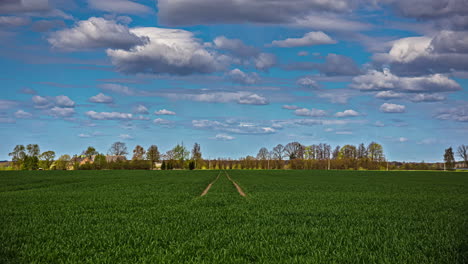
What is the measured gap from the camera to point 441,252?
28.6ft

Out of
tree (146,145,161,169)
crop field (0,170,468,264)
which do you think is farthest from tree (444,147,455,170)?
crop field (0,170,468,264)

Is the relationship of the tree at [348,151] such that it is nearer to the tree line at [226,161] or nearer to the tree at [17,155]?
the tree line at [226,161]

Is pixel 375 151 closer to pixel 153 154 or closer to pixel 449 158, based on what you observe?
pixel 449 158

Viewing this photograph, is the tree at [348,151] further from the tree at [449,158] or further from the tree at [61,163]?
the tree at [61,163]

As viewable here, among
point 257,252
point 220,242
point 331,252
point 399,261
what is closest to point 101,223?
point 220,242

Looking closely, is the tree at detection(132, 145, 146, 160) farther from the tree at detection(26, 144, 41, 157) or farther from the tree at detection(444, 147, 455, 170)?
the tree at detection(444, 147, 455, 170)

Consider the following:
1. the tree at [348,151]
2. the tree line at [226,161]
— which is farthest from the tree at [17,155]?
the tree at [348,151]

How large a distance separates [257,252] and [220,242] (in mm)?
1372

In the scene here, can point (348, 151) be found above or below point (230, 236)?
above

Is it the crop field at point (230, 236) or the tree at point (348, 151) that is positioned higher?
the tree at point (348, 151)

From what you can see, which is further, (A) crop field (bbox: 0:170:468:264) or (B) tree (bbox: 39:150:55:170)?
(B) tree (bbox: 39:150:55:170)

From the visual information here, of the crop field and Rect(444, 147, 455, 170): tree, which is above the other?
Rect(444, 147, 455, 170): tree

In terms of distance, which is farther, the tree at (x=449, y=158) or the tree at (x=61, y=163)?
the tree at (x=449, y=158)

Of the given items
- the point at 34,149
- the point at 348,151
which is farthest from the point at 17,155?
the point at 348,151
